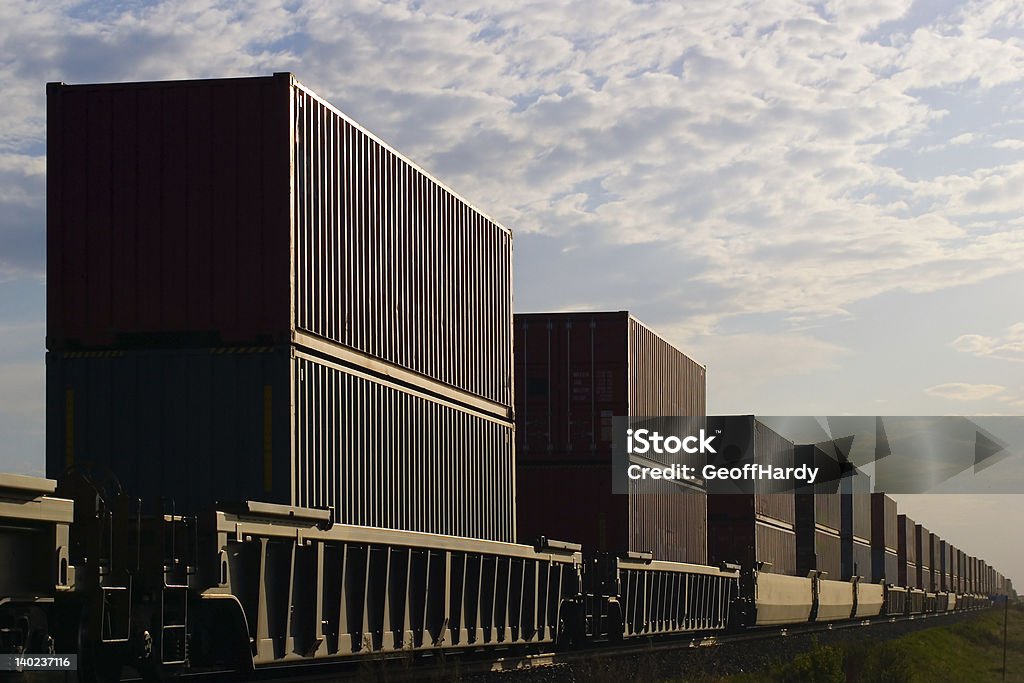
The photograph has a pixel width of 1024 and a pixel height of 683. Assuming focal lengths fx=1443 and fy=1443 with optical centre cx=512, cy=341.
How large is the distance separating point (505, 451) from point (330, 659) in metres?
11.8

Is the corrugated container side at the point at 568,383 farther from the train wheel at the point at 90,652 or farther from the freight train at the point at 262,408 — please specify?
the train wheel at the point at 90,652

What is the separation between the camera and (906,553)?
9206 centimetres

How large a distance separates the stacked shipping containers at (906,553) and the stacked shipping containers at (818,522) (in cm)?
2243

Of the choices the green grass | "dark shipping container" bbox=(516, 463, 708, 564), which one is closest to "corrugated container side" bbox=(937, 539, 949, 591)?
the green grass

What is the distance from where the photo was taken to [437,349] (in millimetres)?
25453

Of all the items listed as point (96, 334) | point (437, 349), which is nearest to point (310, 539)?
point (96, 334)

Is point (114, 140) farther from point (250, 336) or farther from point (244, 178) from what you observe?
point (250, 336)

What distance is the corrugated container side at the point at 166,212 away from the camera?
63.5 ft

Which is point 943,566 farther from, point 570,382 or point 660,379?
point 570,382

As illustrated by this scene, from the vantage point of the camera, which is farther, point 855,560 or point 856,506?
point 856,506

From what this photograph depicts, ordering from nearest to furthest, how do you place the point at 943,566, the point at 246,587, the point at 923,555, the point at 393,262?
1. the point at 246,587
2. the point at 393,262
3. the point at 923,555
4. the point at 943,566

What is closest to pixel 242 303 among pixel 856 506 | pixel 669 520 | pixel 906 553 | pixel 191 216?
pixel 191 216

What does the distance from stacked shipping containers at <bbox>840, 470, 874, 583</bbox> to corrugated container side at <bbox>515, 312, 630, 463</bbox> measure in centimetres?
3562

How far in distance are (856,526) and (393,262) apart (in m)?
53.4
